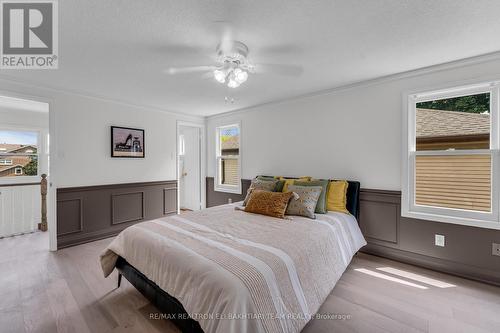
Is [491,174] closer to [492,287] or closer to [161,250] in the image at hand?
[492,287]

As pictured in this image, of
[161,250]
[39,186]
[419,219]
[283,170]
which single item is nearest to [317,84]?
[283,170]

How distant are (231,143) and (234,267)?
363cm

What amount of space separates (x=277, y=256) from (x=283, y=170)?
2.46 metres

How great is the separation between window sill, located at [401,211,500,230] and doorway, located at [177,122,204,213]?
401cm

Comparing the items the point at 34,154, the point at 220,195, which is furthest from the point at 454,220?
the point at 34,154

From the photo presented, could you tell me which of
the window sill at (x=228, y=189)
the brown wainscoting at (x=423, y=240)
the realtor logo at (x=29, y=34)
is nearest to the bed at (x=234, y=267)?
the brown wainscoting at (x=423, y=240)

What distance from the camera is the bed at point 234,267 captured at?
123cm

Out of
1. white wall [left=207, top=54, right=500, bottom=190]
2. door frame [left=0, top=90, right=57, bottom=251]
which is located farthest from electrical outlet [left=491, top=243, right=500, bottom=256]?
door frame [left=0, top=90, right=57, bottom=251]

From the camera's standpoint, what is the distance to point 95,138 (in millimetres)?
3600

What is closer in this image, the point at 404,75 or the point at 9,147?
the point at 404,75

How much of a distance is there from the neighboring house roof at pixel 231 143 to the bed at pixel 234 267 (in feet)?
7.93

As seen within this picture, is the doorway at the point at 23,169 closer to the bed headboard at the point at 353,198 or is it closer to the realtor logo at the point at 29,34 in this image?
the realtor logo at the point at 29,34

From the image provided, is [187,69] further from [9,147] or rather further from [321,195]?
[9,147]

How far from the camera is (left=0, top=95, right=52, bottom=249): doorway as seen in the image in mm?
3914
